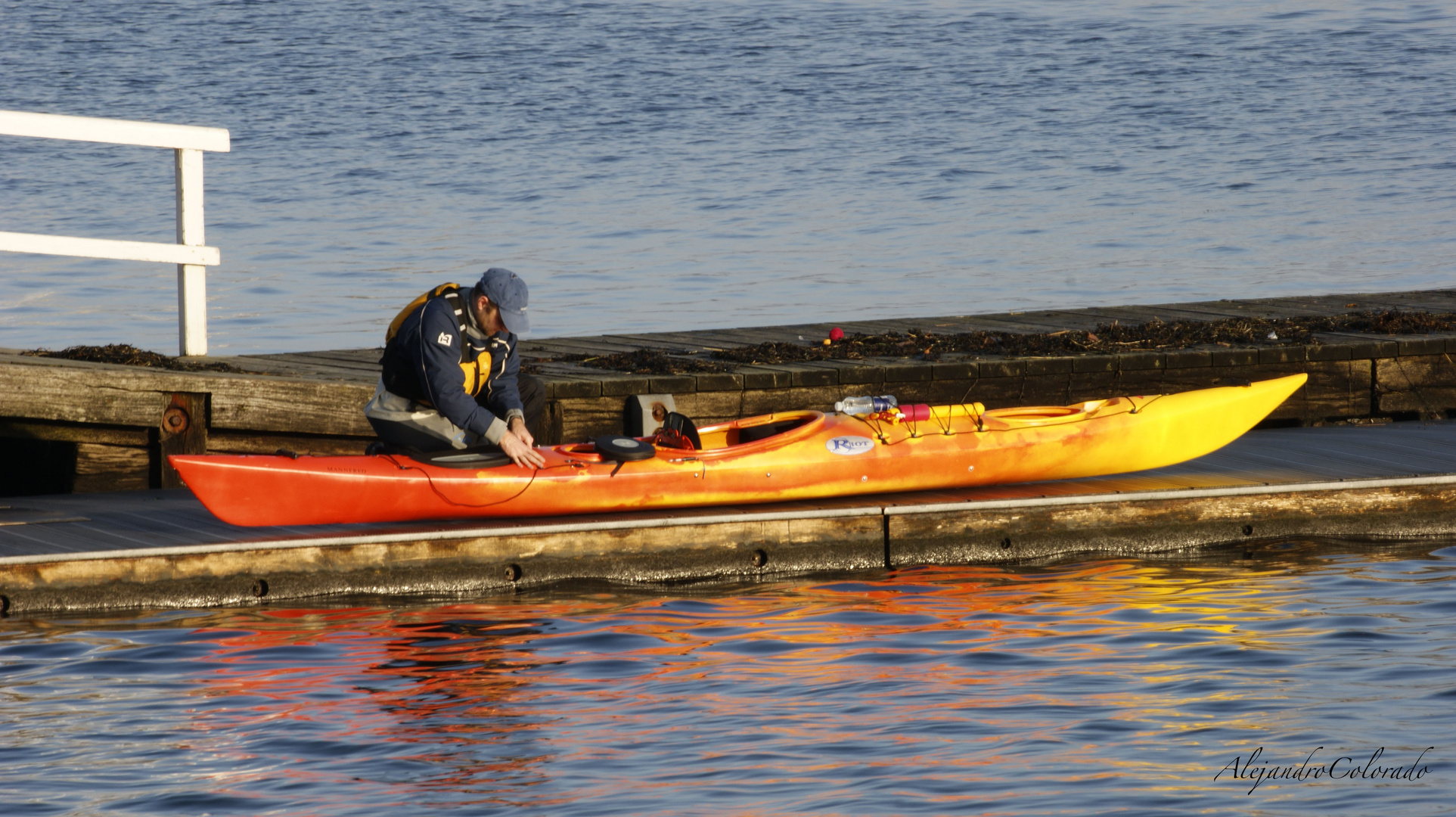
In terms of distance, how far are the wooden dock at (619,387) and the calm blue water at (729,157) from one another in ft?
15.8

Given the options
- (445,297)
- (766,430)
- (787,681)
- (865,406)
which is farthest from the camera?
(766,430)

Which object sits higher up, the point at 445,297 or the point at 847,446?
the point at 445,297

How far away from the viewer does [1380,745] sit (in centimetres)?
593

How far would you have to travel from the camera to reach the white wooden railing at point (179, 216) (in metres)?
8.69

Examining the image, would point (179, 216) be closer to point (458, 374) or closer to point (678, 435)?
point (458, 374)

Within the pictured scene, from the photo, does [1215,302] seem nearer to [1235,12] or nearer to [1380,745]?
[1380,745]

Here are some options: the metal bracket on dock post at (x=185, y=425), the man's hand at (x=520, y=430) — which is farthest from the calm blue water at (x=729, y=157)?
the man's hand at (x=520, y=430)

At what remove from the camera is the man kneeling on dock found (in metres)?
7.38

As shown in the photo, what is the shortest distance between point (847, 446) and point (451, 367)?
1.85m

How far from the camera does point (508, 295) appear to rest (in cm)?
731

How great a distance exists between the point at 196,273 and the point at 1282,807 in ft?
19.6

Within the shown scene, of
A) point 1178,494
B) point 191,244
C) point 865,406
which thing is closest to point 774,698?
point 865,406

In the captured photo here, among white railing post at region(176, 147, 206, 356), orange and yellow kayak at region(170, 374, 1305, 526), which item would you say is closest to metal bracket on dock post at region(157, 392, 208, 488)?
white railing post at region(176, 147, 206, 356)

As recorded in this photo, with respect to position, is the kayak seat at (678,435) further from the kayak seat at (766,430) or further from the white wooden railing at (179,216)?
the white wooden railing at (179,216)
